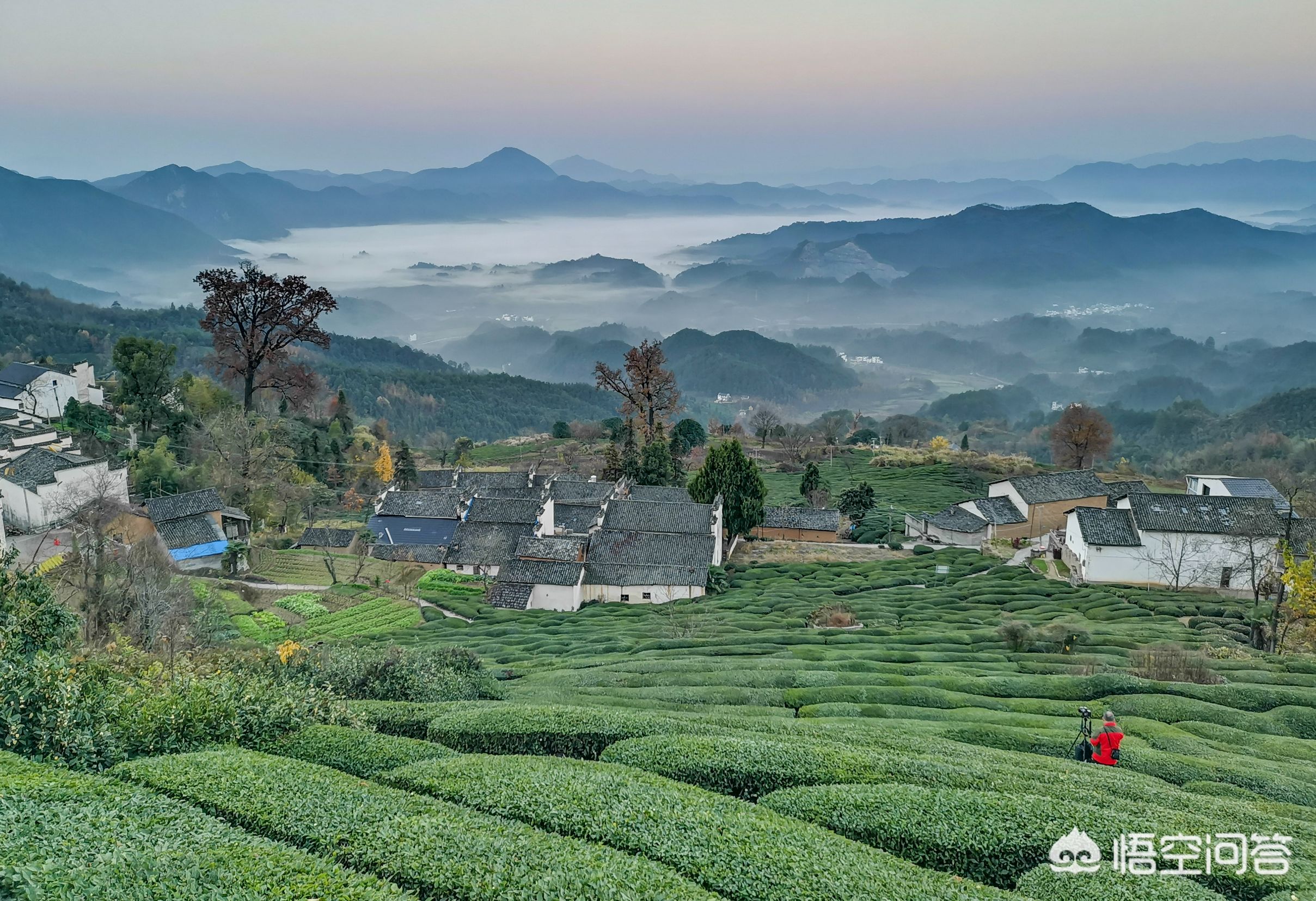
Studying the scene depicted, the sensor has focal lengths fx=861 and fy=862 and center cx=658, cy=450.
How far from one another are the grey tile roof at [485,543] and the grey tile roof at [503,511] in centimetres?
33

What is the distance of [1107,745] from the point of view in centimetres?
1844

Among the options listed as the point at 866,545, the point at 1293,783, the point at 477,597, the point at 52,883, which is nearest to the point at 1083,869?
the point at 1293,783

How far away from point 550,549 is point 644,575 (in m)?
5.98

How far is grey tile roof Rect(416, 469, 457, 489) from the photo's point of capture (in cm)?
7188

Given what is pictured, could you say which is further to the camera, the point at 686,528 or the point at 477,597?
the point at 686,528

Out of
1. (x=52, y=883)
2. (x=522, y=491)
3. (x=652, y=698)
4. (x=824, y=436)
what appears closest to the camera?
(x=52, y=883)

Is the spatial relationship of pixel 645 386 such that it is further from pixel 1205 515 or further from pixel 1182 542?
pixel 1205 515

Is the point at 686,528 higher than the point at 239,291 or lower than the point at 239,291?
lower

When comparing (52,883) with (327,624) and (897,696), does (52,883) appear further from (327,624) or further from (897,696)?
(327,624)

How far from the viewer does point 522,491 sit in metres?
65.1

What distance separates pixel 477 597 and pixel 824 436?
80576 mm

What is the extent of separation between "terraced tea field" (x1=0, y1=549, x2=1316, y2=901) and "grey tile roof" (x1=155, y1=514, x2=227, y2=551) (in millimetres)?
29664

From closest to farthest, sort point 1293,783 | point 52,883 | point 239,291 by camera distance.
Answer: point 52,883
point 1293,783
point 239,291

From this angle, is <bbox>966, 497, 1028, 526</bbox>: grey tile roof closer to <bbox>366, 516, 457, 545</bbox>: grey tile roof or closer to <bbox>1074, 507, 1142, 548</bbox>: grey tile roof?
<bbox>1074, 507, 1142, 548</bbox>: grey tile roof
